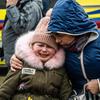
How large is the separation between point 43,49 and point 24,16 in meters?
1.49

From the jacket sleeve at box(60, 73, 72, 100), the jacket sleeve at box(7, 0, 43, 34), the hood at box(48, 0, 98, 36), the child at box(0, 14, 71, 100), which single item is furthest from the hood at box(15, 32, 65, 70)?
the jacket sleeve at box(7, 0, 43, 34)

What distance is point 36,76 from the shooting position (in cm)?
300

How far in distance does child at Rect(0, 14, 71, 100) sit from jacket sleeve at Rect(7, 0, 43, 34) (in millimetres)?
1384

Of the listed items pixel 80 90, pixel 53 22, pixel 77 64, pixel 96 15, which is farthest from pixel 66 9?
pixel 96 15

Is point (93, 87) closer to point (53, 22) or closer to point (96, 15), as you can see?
point (53, 22)

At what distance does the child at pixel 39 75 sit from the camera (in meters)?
2.99

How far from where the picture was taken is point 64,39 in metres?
2.87

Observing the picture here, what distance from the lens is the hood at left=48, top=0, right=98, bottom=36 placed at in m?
2.80

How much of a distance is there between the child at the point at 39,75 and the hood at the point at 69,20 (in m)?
0.21

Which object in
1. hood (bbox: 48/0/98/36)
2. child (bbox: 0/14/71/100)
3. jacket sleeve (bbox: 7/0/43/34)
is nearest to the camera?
hood (bbox: 48/0/98/36)

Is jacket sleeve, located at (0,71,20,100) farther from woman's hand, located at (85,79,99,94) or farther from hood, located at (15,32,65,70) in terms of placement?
woman's hand, located at (85,79,99,94)

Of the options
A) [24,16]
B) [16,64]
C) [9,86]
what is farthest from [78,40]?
[24,16]

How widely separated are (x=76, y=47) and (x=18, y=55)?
446 mm

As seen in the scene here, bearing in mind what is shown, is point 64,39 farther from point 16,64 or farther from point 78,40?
point 16,64
